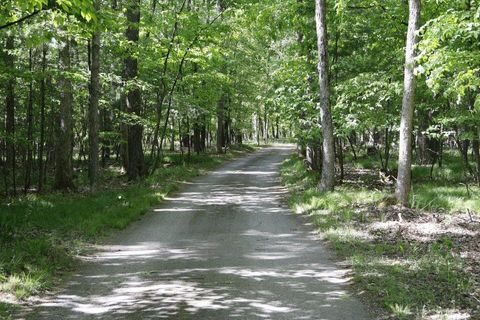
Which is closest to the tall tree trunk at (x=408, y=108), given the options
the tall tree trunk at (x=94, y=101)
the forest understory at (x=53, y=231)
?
the forest understory at (x=53, y=231)

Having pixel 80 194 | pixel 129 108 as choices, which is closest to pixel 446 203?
pixel 80 194

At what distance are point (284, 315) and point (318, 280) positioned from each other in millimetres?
1546

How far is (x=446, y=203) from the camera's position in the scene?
36.1 feet

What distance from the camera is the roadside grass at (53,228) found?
252 inches

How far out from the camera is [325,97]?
1354 centimetres

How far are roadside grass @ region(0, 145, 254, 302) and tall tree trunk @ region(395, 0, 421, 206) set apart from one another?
691 cm

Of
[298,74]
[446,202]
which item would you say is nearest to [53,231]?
[446,202]

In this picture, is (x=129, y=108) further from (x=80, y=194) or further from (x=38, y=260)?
(x=38, y=260)

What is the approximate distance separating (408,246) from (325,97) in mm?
6645

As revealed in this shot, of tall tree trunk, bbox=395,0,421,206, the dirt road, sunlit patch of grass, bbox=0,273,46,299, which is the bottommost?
the dirt road

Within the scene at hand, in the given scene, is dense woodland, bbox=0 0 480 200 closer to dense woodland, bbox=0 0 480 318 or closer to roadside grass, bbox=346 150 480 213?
dense woodland, bbox=0 0 480 318

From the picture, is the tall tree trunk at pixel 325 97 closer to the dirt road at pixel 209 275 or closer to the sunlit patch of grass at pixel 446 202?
the dirt road at pixel 209 275

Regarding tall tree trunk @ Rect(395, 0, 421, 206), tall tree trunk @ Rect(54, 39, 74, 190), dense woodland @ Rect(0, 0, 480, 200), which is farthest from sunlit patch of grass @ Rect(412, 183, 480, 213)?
tall tree trunk @ Rect(54, 39, 74, 190)

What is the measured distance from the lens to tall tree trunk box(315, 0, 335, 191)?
13.5 metres
